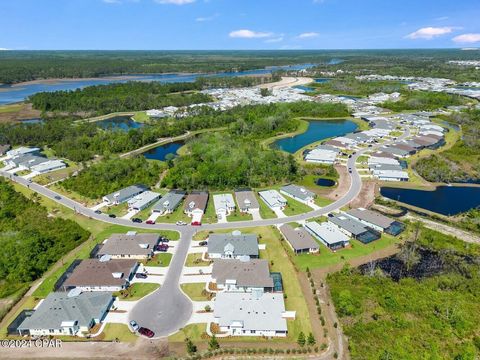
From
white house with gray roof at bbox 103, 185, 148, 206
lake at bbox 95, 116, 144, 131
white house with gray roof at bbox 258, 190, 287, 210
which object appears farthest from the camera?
lake at bbox 95, 116, 144, 131

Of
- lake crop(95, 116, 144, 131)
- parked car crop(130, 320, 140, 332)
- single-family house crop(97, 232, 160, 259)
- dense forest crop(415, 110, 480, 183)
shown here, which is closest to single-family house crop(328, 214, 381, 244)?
single-family house crop(97, 232, 160, 259)

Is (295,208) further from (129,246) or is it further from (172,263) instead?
(129,246)

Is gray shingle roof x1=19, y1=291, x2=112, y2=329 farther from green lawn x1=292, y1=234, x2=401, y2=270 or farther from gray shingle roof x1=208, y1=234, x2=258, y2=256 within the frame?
green lawn x1=292, y1=234, x2=401, y2=270

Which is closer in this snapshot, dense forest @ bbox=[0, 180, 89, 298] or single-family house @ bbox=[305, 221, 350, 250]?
Result: dense forest @ bbox=[0, 180, 89, 298]

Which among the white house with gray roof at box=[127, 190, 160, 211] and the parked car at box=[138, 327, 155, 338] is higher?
the white house with gray roof at box=[127, 190, 160, 211]

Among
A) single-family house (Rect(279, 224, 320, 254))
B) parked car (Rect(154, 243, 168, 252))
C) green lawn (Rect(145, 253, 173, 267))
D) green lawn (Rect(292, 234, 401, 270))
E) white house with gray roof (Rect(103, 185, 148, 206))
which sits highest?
white house with gray roof (Rect(103, 185, 148, 206))

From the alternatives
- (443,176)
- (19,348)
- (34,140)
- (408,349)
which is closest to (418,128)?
(443,176)

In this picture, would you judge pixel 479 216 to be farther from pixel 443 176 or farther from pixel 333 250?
pixel 333 250
